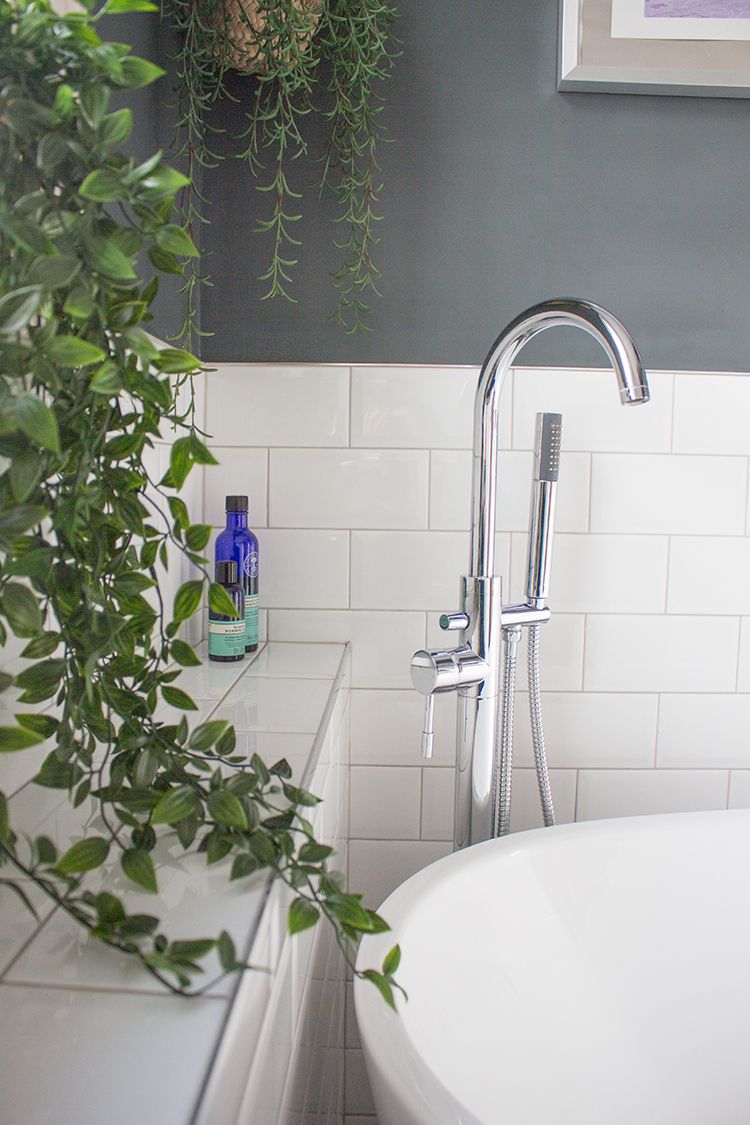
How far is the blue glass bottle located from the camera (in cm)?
126

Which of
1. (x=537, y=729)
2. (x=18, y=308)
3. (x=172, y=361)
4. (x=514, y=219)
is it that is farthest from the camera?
(x=514, y=219)

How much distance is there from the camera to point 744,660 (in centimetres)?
142

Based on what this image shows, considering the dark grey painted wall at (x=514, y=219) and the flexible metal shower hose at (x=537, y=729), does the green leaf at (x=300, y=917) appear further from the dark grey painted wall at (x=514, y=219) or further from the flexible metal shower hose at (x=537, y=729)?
the dark grey painted wall at (x=514, y=219)

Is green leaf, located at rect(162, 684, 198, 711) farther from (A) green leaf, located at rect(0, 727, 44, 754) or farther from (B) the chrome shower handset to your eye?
(B) the chrome shower handset

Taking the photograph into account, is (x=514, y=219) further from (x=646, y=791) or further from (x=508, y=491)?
(x=646, y=791)

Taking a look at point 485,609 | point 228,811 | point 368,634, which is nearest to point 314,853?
point 228,811

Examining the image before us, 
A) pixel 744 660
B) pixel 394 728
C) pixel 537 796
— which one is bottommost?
pixel 537 796

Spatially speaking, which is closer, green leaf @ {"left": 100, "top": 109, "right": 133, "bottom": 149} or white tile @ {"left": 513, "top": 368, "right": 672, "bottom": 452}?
green leaf @ {"left": 100, "top": 109, "right": 133, "bottom": 149}

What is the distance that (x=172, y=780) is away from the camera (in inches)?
21.1

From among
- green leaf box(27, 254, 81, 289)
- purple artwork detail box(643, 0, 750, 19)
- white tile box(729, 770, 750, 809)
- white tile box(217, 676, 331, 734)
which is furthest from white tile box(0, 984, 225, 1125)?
purple artwork detail box(643, 0, 750, 19)

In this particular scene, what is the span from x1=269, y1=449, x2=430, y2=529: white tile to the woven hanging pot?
0.56 meters

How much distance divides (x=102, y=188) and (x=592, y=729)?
1238mm

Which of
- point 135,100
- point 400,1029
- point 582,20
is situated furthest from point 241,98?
point 400,1029

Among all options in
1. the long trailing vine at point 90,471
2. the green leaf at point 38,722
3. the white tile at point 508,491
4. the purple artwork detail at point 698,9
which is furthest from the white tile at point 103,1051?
the purple artwork detail at point 698,9
